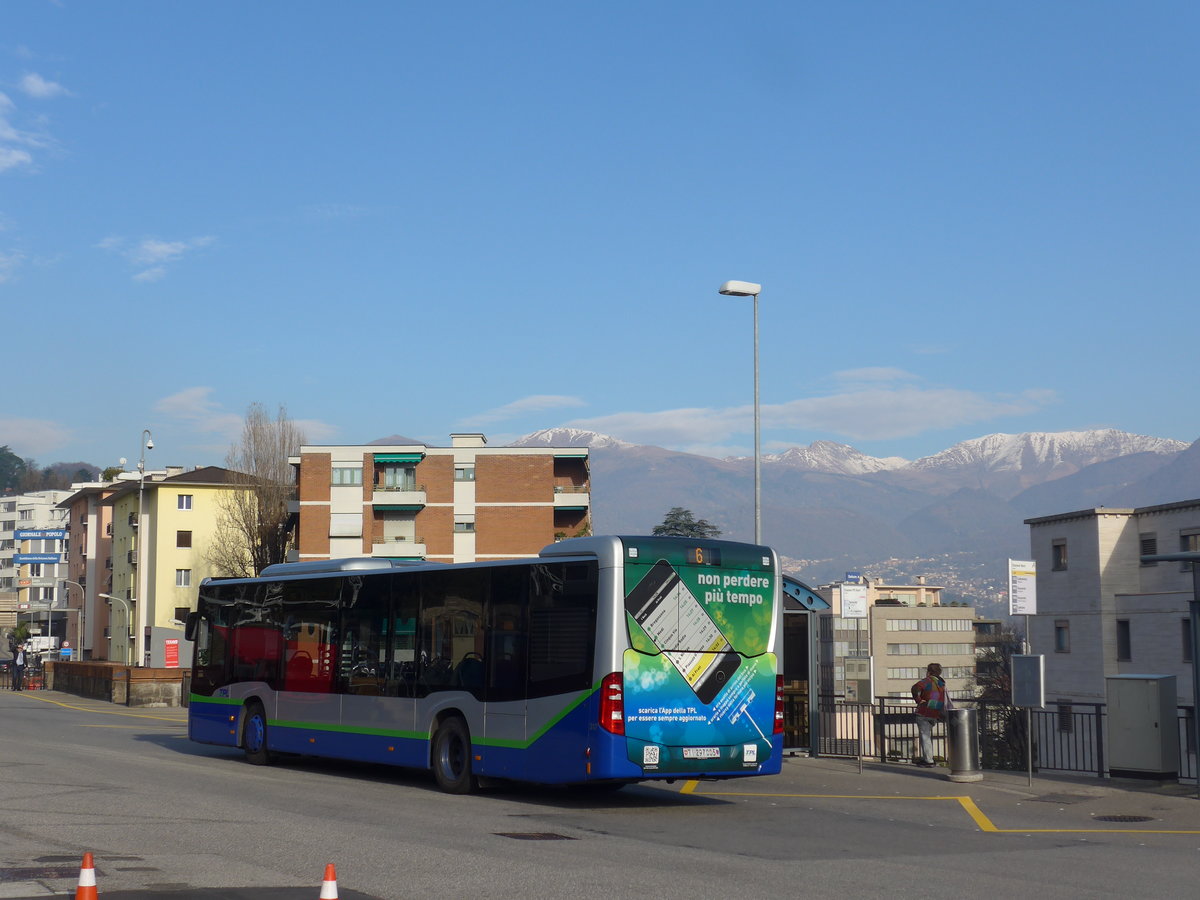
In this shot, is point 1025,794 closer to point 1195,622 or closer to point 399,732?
point 1195,622

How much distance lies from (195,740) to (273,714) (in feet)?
9.93

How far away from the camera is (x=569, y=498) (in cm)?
8794

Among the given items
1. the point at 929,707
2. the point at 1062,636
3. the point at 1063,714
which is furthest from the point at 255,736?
the point at 1062,636

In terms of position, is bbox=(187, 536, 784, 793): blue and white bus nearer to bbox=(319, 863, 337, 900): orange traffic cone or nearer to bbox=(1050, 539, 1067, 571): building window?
bbox=(319, 863, 337, 900): orange traffic cone

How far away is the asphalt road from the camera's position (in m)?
9.52

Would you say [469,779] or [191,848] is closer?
[191,848]

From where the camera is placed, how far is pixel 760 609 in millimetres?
15633

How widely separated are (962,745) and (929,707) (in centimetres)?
161

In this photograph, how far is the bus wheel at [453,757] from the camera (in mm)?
16156

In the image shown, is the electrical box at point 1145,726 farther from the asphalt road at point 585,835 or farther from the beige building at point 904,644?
the beige building at point 904,644

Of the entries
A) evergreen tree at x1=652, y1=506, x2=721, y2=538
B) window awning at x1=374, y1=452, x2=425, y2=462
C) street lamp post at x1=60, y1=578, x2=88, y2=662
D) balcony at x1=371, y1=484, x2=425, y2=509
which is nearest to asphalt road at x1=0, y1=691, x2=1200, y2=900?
balcony at x1=371, y1=484, x2=425, y2=509

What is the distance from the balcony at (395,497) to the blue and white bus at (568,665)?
6953 centimetres

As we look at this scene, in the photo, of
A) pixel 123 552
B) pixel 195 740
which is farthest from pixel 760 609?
pixel 123 552

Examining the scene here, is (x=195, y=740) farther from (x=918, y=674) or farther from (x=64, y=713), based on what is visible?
(x=918, y=674)
